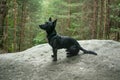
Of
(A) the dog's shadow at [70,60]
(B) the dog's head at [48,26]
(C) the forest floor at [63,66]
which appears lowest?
(C) the forest floor at [63,66]

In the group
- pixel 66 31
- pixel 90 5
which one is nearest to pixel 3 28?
pixel 66 31

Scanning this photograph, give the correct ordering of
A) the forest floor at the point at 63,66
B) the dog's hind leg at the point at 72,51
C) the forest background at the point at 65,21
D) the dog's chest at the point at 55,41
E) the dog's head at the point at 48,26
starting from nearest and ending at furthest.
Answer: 1. the forest floor at the point at 63,66
2. the dog's head at the point at 48,26
3. the dog's chest at the point at 55,41
4. the dog's hind leg at the point at 72,51
5. the forest background at the point at 65,21

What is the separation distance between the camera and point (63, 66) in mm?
5992

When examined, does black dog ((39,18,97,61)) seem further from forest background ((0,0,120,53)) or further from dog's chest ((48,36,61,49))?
forest background ((0,0,120,53))

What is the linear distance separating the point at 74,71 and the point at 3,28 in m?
10.4

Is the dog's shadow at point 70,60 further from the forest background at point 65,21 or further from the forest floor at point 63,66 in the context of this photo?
the forest background at point 65,21

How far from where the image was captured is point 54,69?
232 inches

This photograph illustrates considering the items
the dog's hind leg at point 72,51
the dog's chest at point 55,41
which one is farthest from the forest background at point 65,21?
the dog's chest at point 55,41

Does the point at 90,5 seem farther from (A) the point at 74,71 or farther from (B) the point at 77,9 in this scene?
(A) the point at 74,71

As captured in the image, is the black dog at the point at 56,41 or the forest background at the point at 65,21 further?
the forest background at the point at 65,21

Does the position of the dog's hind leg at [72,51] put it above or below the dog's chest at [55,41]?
below

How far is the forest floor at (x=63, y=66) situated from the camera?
215 inches

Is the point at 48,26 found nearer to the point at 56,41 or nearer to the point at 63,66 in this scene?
the point at 56,41

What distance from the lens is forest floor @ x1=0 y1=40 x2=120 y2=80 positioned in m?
5.47
